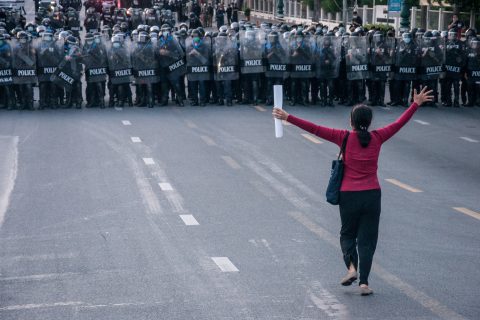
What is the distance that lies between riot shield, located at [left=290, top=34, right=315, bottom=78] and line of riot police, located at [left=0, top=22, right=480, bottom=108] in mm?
25

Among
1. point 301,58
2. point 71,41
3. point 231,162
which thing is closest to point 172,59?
point 71,41

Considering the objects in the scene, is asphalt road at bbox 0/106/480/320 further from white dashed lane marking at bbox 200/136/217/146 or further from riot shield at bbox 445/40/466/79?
riot shield at bbox 445/40/466/79

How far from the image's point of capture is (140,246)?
39.3 feet

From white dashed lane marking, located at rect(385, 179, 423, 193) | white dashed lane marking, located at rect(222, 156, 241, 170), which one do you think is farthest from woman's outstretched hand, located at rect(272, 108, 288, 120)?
white dashed lane marking, located at rect(222, 156, 241, 170)

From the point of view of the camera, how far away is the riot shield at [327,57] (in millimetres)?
27484

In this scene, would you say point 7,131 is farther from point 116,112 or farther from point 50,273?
point 50,273

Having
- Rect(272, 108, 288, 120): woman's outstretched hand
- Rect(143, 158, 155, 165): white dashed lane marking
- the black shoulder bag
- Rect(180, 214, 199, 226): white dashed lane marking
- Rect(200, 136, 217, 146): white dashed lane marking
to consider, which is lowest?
Rect(200, 136, 217, 146): white dashed lane marking

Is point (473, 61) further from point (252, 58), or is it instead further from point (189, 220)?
point (189, 220)

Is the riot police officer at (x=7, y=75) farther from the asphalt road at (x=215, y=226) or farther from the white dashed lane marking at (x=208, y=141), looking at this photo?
the white dashed lane marking at (x=208, y=141)

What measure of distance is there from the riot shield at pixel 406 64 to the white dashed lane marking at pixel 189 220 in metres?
14.9

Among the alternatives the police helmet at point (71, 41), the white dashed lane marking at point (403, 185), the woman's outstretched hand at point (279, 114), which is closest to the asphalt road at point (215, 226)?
the white dashed lane marking at point (403, 185)

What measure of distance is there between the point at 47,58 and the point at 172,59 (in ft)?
9.94

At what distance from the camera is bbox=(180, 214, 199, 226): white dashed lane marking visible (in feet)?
43.7

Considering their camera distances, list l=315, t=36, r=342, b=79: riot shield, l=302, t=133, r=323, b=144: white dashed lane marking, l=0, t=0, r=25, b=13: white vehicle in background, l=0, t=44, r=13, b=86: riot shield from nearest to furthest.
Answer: l=302, t=133, r=323, b=144: white dashed lane marking, l=0, t=44, r=13, b=86: riot shield, l=315, t=36, r=342, b=79: riot shield, l=0, t=0, r=25, b=13: white vehicle in background
